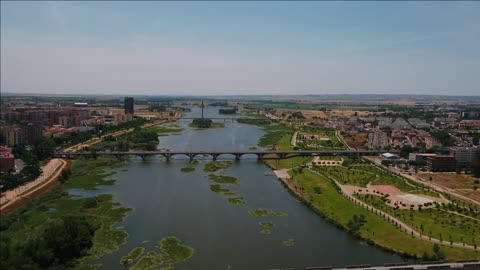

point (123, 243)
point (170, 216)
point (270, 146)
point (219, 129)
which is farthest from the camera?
point (219, 129)

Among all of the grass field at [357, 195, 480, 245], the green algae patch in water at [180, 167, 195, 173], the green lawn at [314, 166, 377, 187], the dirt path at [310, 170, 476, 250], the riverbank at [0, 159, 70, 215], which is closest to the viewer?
the riverbank at [0, 159, 70, 215]

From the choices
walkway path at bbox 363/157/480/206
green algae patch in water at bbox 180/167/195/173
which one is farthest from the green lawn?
green algae patch in water at bbox 180/167/195/173

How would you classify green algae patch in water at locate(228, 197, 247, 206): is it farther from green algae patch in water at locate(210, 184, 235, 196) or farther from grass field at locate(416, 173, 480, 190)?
grass field at locate(416, 173, 480, 190)

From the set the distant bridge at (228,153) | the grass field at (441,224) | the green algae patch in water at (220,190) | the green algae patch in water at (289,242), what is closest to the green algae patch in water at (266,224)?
the green algae patch in water at (289,242)

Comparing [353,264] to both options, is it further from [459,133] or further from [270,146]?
[459,133]

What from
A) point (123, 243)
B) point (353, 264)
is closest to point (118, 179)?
point (123, 243)

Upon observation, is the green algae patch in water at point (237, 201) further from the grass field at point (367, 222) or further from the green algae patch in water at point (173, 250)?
the green algae patch in water at point (173, 250)
